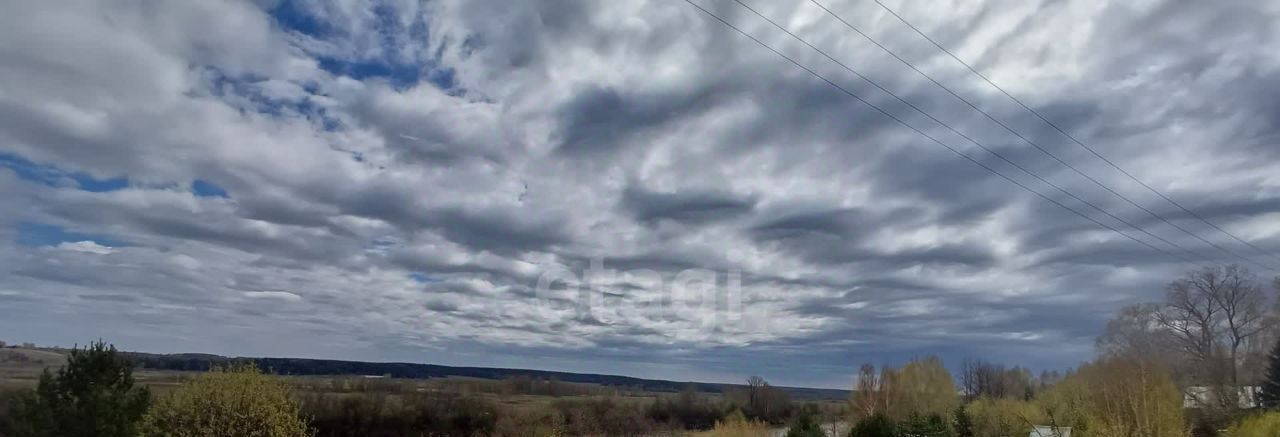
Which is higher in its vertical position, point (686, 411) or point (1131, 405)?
point (1131, 405)

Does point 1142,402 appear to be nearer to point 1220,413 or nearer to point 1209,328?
point 1220,413

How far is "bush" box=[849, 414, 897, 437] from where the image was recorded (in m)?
35.1

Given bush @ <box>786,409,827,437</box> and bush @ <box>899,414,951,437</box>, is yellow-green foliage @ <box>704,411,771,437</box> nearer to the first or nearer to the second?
bush @ <box>786,409,827,437</box>

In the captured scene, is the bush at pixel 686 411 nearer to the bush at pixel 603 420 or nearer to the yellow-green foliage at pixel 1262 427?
the bush at pixel 603 420

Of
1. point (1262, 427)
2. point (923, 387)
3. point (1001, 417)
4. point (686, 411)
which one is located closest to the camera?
point (1262, 427)

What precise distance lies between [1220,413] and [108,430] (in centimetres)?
5949

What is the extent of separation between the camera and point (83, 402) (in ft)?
61.8

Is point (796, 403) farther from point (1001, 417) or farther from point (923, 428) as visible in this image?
point (923, 428)

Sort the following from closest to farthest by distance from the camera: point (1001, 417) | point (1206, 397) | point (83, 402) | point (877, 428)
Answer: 1. point (83, 402)
2. point (877, 428)
3. point (1001, 417)
4. point (1206, 397)

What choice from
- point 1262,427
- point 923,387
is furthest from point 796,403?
point 1262,427

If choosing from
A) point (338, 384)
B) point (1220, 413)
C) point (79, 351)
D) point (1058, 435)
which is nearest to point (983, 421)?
point (1220, 413)

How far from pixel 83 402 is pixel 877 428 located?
1172 inches

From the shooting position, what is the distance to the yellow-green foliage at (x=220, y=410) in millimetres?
16609

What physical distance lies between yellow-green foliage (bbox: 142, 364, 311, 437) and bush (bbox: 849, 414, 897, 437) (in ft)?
85.6
